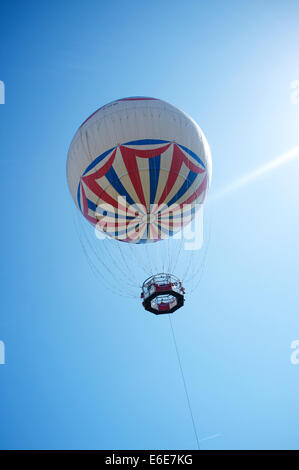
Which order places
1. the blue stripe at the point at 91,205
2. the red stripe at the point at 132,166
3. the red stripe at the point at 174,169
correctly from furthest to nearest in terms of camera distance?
the blue stripe at the point at 91,205 → the red stripe at the point at 174,169 → the red stripe at the point at 132,166

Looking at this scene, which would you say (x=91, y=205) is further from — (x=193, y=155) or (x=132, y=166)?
(x=193, y=155)

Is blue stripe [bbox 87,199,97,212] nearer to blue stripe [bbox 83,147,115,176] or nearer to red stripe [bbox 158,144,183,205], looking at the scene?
blue stripe [bbox 83,147,115,176]

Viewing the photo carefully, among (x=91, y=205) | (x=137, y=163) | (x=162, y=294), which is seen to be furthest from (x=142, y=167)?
(x=162, y=294)

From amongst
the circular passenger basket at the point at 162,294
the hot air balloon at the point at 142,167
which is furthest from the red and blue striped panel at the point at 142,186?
the circular passenger basket at the point at 162,294

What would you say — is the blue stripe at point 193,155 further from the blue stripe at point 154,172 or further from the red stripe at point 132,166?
the red stripe at point 132,166

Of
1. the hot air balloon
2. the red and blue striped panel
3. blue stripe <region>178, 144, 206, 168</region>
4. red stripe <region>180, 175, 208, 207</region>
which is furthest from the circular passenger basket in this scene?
blue stripe <region>178, 144, 206, 168</region>

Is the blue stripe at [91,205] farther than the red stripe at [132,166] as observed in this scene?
Yes
